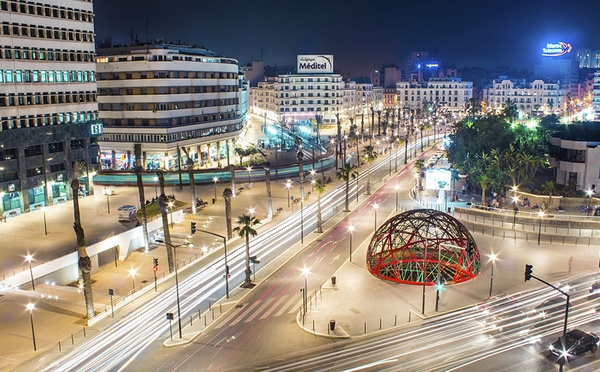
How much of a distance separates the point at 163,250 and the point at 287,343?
2824cm

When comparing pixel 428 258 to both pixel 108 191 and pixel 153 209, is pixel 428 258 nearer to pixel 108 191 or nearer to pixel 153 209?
pixel 153 209

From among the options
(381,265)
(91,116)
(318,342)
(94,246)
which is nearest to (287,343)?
(318,342)

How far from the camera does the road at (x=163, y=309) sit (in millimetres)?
36625

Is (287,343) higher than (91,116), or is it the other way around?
(91,116)

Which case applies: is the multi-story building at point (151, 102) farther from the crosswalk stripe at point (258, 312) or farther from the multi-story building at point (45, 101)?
the crosswalk stripe at point (258, 312)

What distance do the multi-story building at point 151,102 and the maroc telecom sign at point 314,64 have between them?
3198 inches

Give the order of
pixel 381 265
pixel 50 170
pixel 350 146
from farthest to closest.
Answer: pixel 350 146, pixel 50 170, pixel 381 265

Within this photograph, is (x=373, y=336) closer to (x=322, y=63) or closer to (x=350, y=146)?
(x=350, y=146)

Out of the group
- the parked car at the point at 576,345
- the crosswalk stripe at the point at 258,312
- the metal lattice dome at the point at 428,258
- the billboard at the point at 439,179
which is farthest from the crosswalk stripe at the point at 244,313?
the billboard at the point at 439,179

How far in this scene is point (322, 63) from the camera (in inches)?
7554

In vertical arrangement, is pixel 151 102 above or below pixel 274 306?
above

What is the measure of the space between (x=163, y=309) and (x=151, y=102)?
6617 cm

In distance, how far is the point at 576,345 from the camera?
1398 inches

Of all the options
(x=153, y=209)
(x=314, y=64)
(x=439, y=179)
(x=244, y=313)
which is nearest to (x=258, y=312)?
(x=244, y=313)
